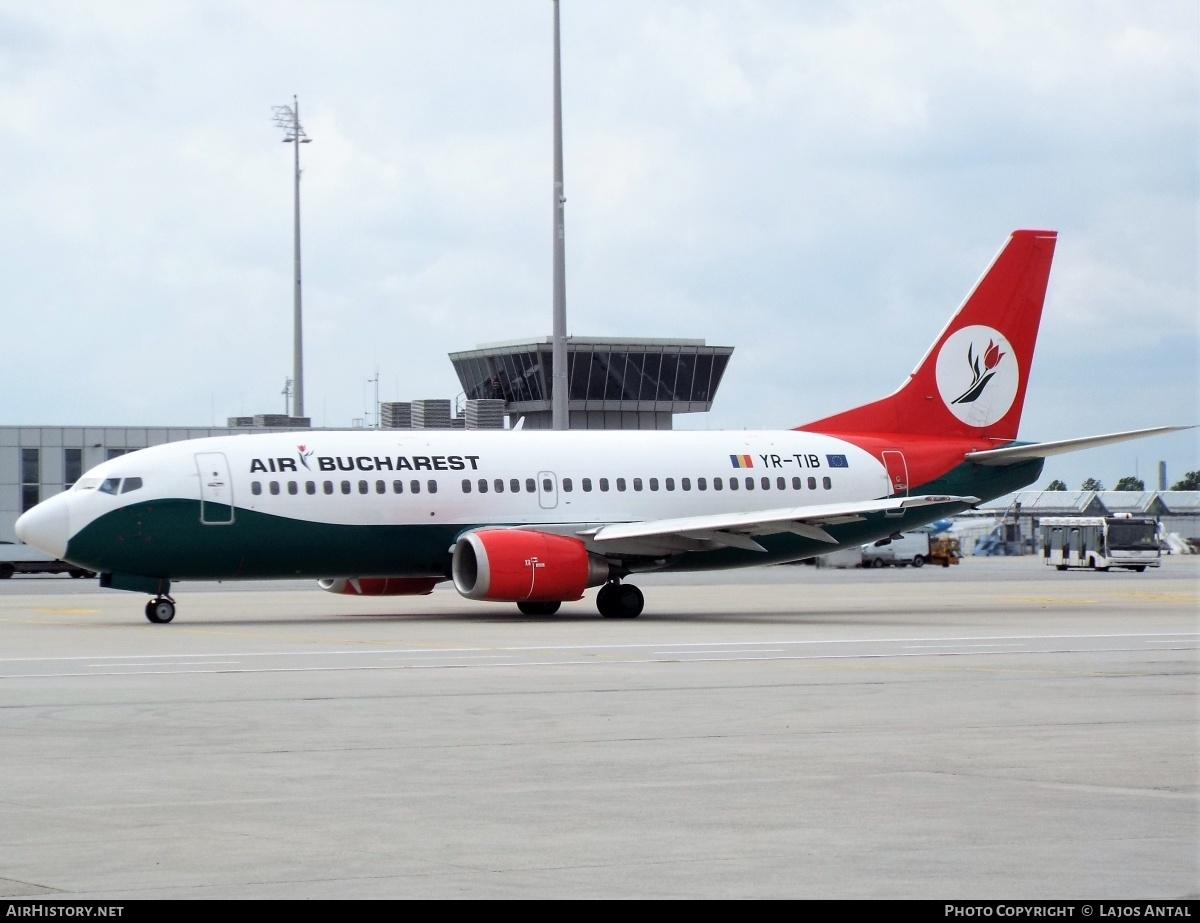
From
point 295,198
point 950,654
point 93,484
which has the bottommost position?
point 950,654

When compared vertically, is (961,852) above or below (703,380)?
below

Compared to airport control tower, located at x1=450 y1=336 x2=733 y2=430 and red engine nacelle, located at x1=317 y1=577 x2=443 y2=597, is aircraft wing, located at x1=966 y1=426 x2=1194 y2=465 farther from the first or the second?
airport control tower, located at x1=450 y1=336 x2=733 y2=430

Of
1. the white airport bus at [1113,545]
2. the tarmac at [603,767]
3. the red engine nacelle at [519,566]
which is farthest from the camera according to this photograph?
the white airport bus at [1113,545]

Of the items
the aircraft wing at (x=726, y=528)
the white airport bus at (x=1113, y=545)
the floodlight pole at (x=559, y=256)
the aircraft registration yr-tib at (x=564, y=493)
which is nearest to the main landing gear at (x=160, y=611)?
the aircraft registration yr-tib at (x=564, y=493)

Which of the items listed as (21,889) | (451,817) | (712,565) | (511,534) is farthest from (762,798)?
(712,565)

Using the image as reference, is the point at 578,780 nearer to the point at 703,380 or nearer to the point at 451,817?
the point at 451,817

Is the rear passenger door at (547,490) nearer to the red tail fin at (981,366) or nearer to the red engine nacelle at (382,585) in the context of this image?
the red engine nacelle at (382,585)

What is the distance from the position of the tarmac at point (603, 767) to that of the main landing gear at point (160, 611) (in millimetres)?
5078

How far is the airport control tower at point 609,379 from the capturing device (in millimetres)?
92125

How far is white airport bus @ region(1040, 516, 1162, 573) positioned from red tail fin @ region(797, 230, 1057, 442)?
3591 centimetres

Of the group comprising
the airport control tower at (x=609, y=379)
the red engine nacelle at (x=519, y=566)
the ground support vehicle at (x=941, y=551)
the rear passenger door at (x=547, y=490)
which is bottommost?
the ground support vehicle at (x=941, y=551)

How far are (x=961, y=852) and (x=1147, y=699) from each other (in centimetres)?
929

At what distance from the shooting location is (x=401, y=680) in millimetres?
20891

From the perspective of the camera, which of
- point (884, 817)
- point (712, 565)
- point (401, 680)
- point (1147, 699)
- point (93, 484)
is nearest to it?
point (884, 817)
